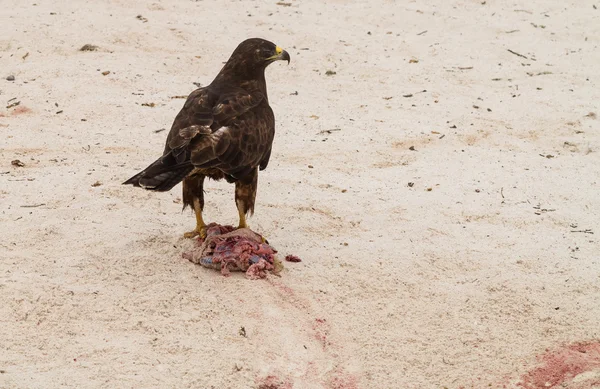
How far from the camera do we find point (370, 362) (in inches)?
204

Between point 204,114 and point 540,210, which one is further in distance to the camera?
point 540,210

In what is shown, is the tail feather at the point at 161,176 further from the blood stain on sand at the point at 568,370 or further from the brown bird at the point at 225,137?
the blood stain on sand at the point at 568,370

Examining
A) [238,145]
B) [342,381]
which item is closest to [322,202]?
[238,145]

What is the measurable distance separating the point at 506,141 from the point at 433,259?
2638 millimetres

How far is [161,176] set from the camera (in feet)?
17.5

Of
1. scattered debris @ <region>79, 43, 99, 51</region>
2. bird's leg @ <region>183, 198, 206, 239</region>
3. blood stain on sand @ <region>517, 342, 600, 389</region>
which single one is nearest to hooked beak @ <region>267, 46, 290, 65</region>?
bird's leg @ <region>183, 198, 206, 239</region>

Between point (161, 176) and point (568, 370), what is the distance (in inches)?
106

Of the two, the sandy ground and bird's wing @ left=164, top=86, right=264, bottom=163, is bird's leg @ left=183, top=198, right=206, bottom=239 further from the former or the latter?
bird's wing @ left=164, top=86, right=264, bottom=163

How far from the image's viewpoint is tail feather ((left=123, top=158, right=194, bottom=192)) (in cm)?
530

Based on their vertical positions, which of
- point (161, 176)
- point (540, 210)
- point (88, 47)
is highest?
point (161, 176)

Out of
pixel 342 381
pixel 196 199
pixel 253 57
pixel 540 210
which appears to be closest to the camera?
pixel 342 381

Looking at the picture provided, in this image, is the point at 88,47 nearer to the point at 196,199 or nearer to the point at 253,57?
Result: the point at 253,57

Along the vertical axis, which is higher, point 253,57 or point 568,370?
point 253,57

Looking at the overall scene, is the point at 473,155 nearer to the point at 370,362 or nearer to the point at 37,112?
the point at 370,362
